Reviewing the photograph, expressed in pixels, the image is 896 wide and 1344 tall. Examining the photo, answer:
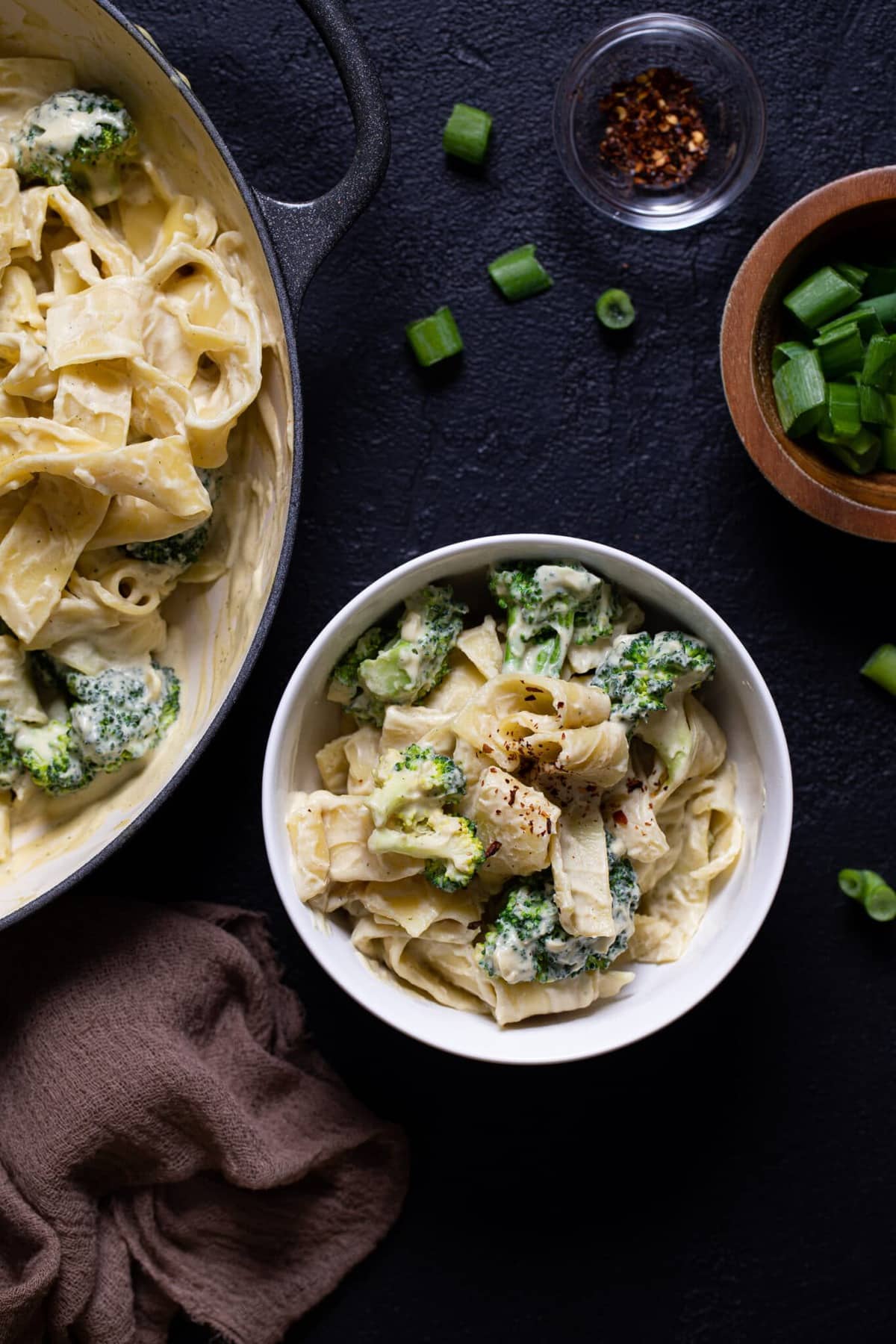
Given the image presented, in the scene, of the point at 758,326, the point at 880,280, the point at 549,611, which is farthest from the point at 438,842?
the point at 880,280

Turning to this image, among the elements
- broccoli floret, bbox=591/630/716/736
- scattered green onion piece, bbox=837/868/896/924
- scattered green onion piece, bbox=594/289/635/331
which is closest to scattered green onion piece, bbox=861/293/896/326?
scattered green onion piece, bbox=594/289/635/331

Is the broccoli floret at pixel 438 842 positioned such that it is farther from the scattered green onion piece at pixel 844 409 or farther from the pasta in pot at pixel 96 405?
the scattered green onion piece at pixel 844 409

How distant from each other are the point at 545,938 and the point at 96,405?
1220mm

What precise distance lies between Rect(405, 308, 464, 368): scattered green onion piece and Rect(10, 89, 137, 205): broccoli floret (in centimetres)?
64

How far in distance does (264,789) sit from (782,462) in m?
1.10

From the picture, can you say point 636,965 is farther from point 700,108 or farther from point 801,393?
point 700,108

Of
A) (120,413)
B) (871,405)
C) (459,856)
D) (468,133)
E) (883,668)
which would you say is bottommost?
(883,668)

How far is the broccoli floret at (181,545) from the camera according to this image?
2203mm

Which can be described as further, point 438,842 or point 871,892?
point 871,892

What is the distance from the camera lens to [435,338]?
235 centimetres

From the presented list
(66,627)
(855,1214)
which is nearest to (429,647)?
(66,627)

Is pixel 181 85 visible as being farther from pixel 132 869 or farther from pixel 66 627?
pixel 132 869

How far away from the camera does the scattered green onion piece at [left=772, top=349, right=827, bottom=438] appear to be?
7.12 ft

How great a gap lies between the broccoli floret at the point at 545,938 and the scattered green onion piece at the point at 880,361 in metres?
1.02
